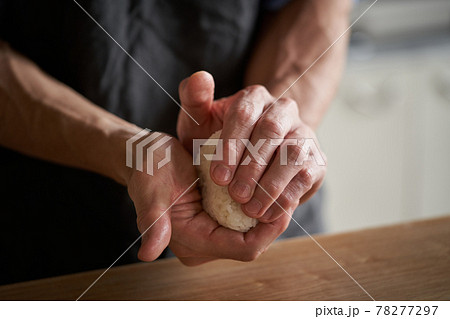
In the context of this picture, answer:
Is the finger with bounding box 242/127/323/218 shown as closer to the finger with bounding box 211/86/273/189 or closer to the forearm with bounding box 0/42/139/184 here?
the finger with bounding box 211/86/273/189

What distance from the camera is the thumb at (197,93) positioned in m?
0.50

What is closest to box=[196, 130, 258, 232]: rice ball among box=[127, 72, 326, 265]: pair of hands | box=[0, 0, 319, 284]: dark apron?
box=[127, 72, 326, 265]: pair of hands

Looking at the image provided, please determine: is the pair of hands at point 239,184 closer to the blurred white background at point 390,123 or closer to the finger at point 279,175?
the finger at point 279,175

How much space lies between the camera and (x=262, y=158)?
1.55 feet

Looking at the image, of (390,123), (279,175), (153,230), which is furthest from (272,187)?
(390,123)

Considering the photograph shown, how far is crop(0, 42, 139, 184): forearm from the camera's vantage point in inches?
21.5

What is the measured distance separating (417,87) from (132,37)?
87 centimetres

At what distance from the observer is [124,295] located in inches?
19.4

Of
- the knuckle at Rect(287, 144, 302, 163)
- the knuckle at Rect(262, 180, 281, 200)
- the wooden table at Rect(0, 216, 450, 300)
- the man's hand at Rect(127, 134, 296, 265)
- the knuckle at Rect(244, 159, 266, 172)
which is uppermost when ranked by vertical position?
the knuckle at Rect(287, 144, 302, 163)

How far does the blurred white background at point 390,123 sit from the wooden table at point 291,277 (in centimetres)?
68
